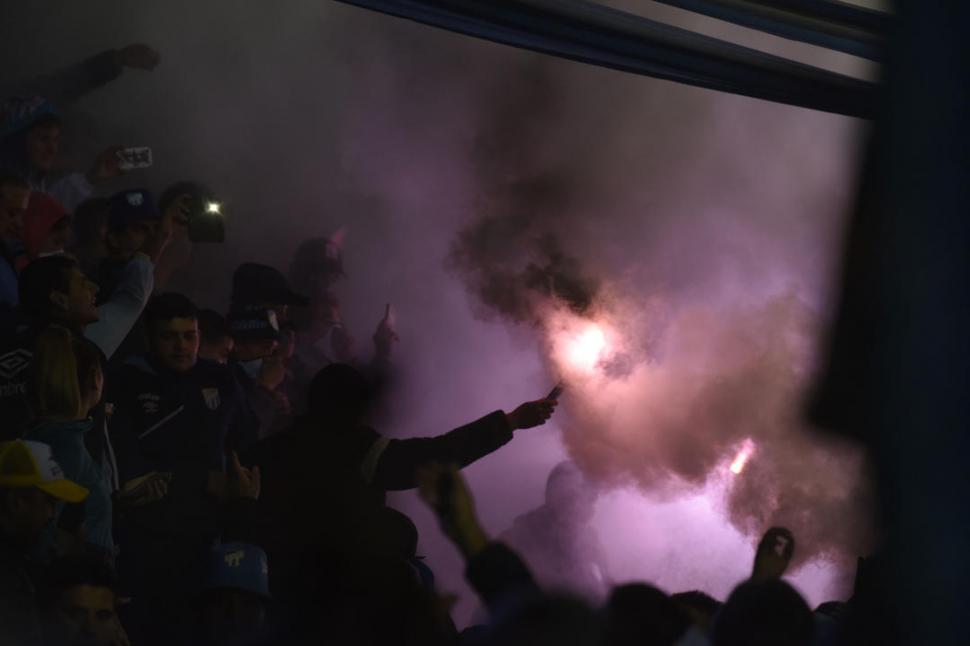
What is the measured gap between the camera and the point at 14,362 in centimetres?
269

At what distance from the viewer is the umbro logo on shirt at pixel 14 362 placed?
2674 millimetres

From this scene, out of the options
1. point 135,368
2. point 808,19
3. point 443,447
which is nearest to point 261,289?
point 135,368

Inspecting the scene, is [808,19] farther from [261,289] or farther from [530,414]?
[261,289]

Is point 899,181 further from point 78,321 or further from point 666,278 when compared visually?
point 666,278

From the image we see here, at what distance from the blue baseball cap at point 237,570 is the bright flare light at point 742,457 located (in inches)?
137

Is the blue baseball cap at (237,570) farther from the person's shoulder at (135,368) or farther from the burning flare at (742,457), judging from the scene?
the burning flare at (742,457)

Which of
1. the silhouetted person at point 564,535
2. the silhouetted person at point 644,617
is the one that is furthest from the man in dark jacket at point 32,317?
the silhouetted person at point 564,535

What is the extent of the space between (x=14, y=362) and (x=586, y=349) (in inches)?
122

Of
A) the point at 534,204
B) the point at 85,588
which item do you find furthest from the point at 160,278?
the point at 534,204

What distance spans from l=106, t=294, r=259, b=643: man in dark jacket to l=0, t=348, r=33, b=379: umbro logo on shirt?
0.28m

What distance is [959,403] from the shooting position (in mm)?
1109

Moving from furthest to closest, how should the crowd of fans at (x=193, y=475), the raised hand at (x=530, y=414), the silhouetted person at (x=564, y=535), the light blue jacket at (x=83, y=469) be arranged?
the silhouetted person at (x=564, y=535), the raised hand at (x=530, y=414), the light blue jacket at (x=83, y=469), the crowd of fans at (x=193, y=475)

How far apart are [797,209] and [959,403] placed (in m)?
4.63

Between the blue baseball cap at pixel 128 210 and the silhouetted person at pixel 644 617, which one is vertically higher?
the silhouetted person at pixel 644 617
